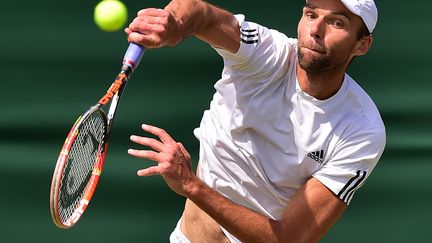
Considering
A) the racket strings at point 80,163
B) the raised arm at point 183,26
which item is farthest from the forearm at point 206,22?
the racket strings at point 80,163

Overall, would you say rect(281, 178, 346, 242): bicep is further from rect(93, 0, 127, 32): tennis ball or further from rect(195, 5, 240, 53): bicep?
rect(93, 0, 127, 32): tennis ball

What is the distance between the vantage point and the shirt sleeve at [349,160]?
3168mm

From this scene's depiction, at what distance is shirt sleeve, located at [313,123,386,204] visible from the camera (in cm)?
317

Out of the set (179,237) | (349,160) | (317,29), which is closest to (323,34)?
(317,29)

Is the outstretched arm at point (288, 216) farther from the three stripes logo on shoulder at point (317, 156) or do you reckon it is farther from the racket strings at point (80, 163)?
the racket strings at point (80, 163)

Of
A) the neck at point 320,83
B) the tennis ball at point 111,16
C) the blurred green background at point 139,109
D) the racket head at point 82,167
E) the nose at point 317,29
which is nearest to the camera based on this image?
the racket head at point 82,167

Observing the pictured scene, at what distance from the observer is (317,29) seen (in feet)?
10.0

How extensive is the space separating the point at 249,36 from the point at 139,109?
1134 mm

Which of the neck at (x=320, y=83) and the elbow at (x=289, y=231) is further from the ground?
the neck at (x=320, y=83)

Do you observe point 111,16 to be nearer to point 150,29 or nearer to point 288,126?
point 150,29

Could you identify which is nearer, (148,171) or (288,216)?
(148,171)

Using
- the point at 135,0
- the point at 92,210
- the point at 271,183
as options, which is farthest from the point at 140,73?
the point at 271,183

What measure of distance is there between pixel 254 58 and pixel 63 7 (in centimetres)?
124

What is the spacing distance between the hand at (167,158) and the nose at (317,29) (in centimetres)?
57
